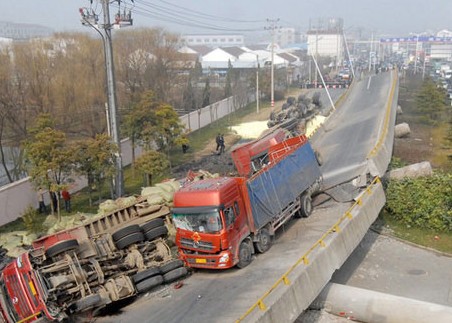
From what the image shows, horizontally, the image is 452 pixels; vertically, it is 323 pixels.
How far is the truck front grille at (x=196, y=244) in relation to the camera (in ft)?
41.9

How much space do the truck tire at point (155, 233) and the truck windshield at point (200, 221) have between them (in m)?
1.42

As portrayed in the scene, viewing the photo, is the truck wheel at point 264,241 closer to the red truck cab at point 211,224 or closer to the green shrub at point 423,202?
the red truck cab at point 211,224

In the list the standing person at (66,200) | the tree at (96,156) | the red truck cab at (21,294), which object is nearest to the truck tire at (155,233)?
the red truck cab at (21,294)

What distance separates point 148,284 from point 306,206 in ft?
23.7

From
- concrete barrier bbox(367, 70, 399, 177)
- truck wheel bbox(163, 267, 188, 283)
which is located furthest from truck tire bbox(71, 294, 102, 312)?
concrete barrier bbox(367, 70, 399, 177)

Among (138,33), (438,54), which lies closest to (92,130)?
(138,33)

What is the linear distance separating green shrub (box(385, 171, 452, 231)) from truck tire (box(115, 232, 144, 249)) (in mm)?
12049

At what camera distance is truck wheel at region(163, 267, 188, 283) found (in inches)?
512

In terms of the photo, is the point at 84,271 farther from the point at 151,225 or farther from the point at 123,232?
the point at 151,225

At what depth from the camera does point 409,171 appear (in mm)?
22375

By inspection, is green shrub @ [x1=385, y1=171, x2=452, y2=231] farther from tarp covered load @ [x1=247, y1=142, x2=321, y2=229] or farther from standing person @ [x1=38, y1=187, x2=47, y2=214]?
standing person @ [x1=38, y1=187, x2=47, y2=214]

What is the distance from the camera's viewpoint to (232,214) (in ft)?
43.1

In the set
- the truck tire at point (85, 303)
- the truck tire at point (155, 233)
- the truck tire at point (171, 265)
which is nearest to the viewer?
the truck tire at point (85, 303)

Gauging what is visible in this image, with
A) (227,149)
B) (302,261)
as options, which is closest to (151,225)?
(302,261)
